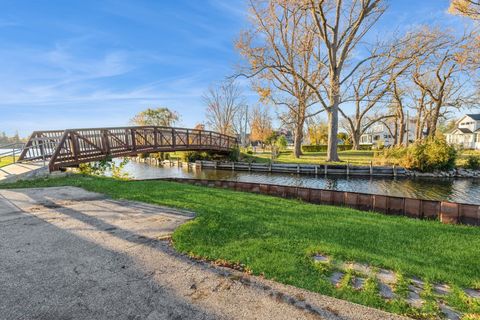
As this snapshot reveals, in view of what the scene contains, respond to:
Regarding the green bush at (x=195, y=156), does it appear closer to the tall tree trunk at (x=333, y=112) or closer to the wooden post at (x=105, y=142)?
the tall tree trunk at (x=333, y=112)

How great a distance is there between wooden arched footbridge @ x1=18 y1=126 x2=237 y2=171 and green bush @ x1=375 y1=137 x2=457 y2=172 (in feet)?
52.9

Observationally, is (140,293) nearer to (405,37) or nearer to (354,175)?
(354,175)

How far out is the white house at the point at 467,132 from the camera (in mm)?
39275

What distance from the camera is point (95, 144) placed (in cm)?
1163

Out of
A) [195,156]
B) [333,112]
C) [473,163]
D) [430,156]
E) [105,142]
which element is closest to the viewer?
[105,142]

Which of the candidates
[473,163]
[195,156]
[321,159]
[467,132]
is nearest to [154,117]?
[195,156]

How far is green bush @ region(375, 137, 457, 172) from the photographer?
56.0 ft

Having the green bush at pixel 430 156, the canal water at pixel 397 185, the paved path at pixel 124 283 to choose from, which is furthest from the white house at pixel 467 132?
the paved path at pixel 124 283

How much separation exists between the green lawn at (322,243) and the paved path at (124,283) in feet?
0.75

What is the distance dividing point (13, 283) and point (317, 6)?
72.5 ft

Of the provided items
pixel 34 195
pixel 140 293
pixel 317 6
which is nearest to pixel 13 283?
pixel 140 293

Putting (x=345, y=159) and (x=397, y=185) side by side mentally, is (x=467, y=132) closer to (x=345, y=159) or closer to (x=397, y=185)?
(x=345, y=159)

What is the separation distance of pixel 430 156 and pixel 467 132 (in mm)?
33888

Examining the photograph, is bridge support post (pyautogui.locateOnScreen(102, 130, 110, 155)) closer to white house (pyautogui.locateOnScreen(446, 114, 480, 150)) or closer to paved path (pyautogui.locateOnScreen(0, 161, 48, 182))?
paved path (pyautogui.locateOnScreen(0, 161, 48, 182))
